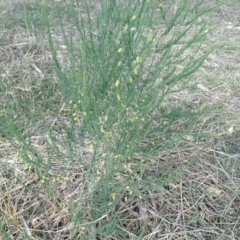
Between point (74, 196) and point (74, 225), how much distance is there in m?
0.23

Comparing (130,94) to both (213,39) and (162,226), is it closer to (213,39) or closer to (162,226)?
(162,226)

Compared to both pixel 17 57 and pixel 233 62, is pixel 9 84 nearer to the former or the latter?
pixel 17 57

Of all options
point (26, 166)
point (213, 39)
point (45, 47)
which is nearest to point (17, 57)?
point (45, 47)

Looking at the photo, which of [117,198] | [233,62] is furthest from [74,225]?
[233,62]

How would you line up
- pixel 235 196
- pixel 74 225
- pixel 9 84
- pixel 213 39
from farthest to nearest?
pixel 213 39
pixel 9 84
pixel 235 196
pixel 74 225

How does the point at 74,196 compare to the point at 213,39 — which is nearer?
the point at 74,196

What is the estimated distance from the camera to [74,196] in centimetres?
151

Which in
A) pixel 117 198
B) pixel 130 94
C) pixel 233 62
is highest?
pixel 130 94

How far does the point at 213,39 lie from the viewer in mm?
2932

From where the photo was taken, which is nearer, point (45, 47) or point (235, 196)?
point (235, 196)

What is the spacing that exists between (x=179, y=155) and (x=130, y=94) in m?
0.47

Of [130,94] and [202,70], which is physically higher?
[130,94]

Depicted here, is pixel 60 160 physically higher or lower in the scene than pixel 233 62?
higher

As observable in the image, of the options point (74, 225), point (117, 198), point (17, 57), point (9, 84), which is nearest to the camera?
point (74, 225)
